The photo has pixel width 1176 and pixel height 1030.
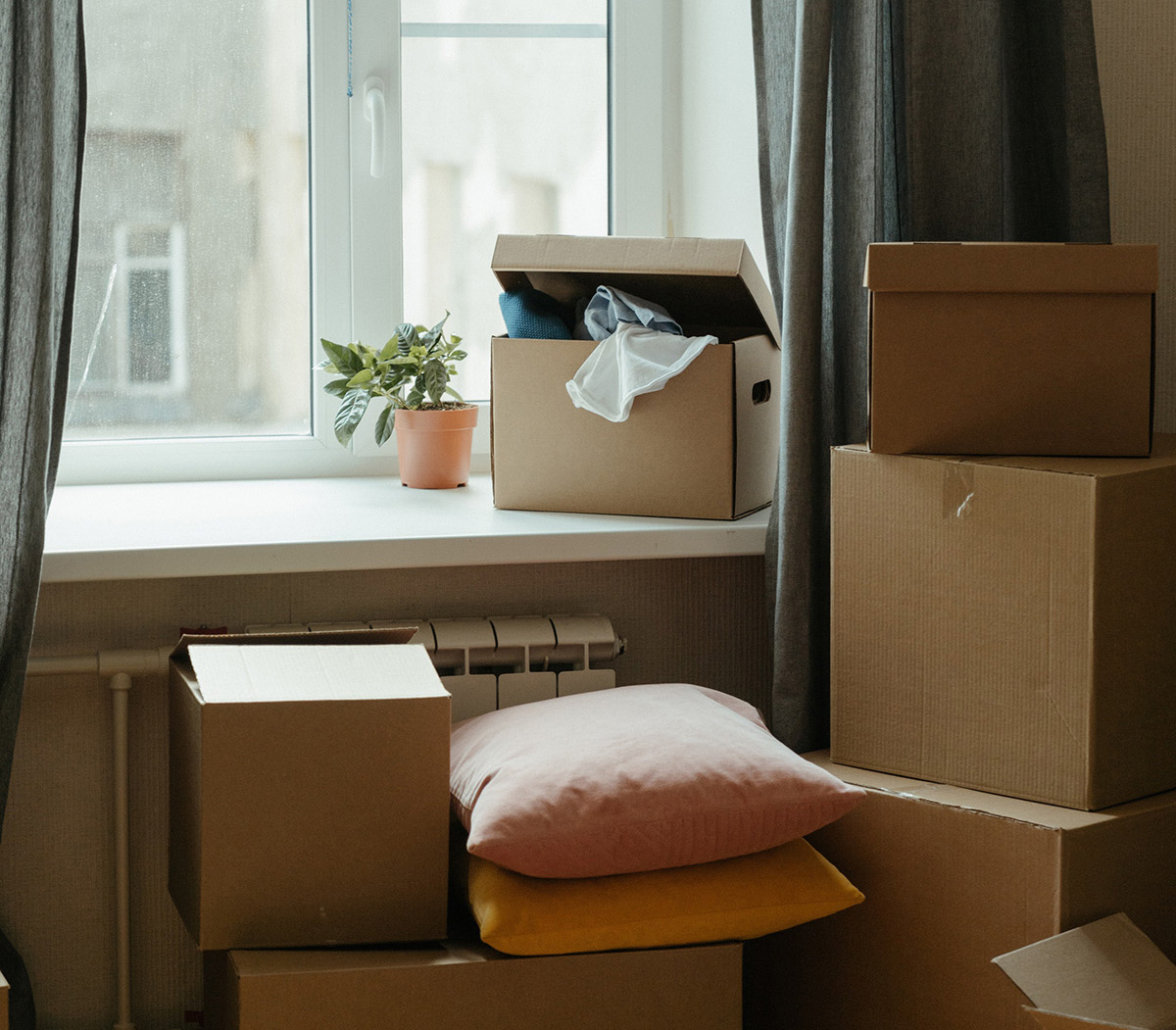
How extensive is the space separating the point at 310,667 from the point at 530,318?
0.60m

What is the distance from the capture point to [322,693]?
4.16 feet

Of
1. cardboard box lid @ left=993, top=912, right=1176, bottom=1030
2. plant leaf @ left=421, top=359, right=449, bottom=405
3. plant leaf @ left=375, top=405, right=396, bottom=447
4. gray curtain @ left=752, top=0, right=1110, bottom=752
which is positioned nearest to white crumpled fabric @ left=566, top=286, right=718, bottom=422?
gray curtain @ left=752, top=0, right=1110, bottom=752

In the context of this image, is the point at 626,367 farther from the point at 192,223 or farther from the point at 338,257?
the point at 192,223

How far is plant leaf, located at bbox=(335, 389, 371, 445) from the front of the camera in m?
1.84

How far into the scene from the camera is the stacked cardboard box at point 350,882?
1.24 m

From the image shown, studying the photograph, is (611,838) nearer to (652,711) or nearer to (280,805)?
(652,711)

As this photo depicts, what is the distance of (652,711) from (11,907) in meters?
0.89

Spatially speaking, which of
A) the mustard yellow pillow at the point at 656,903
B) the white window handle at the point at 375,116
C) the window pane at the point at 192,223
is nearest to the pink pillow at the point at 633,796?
the mustard yellow pillow at the point at 656,903

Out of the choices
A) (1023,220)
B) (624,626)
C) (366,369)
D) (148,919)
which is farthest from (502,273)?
(148,919)

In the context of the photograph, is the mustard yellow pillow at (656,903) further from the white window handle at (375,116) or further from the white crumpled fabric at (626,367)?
the white window handle at (375,116)

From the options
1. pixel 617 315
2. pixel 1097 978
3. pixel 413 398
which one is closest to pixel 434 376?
pixel 413 398

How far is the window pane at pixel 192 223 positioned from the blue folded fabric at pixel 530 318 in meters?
0.47

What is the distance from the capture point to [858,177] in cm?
163

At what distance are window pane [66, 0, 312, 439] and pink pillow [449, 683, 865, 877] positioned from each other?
2.92 ft
